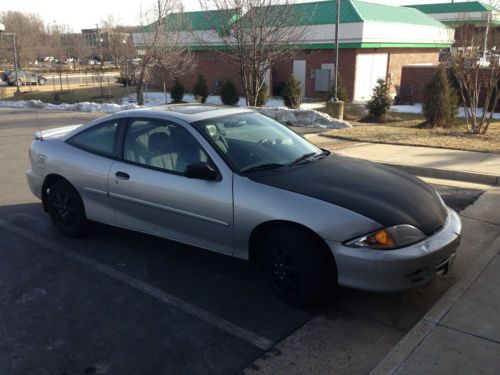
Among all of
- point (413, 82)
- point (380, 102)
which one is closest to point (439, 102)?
point (380, 102)

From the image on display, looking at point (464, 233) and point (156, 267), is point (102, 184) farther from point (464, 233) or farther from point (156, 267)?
point (464, 233)

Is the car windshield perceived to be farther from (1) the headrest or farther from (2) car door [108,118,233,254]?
(1) the headrest

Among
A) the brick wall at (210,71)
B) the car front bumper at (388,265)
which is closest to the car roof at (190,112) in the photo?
the car front bumper at (388,265)

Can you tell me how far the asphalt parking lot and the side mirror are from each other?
979 mm

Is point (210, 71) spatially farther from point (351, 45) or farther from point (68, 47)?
point (68, 47)

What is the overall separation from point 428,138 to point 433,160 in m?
2.84

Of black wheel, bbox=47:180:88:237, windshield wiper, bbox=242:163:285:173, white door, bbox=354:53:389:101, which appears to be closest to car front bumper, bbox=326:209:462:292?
windshield wiper, bbox=242:163:285:173

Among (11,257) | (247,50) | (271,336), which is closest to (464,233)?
(271,336)

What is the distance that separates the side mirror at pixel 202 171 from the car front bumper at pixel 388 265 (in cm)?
117

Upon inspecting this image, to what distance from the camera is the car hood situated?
3.58 meters

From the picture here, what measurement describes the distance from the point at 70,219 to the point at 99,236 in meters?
0.38

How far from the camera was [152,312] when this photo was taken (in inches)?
148

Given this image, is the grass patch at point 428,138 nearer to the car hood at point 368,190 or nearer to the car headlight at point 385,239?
the car hood at point 368,190

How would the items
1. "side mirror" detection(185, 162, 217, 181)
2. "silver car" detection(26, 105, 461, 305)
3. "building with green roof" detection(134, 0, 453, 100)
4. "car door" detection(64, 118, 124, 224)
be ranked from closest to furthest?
"silver car" detection(26, 105, 461, 305)
"side mirror" detection(185, 162, 217, 181)
"car door" detection(64, 118, 124, 224)
"building with green roof" detection(134, 0, 453, 100)
